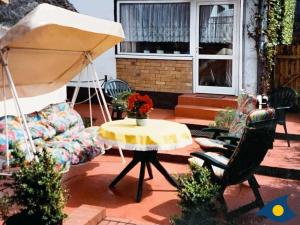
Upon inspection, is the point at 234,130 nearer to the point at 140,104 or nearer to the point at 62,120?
the point at 140,104

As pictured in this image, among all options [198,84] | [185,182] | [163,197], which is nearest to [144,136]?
[163,197]

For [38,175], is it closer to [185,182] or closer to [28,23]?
[185,182]

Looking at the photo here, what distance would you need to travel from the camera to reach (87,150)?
6.34 m

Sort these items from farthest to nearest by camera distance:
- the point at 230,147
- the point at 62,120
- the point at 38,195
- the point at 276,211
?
the point at 62,120 → the point at 230,147 → the point at 276,211 → the point at 38,195

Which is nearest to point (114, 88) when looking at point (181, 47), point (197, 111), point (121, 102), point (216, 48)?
point (121, 102)

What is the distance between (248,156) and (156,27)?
287 inches

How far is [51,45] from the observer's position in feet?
20.6

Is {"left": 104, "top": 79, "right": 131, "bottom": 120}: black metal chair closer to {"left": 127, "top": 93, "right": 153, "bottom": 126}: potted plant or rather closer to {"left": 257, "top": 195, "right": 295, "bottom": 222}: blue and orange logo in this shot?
{"left": 127, "top": 93, "right": 153, "bottom": 126}: potted plant

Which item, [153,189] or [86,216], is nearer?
[86,216]

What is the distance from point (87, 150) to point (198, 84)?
17.7ft

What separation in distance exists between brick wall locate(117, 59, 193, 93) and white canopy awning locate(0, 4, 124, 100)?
13.3 feet

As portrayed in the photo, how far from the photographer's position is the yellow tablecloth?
5.58 meters

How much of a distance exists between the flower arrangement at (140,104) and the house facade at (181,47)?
4.99m

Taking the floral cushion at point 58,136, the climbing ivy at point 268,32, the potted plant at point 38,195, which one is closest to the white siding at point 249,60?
the climbing ivy at point 268,32
